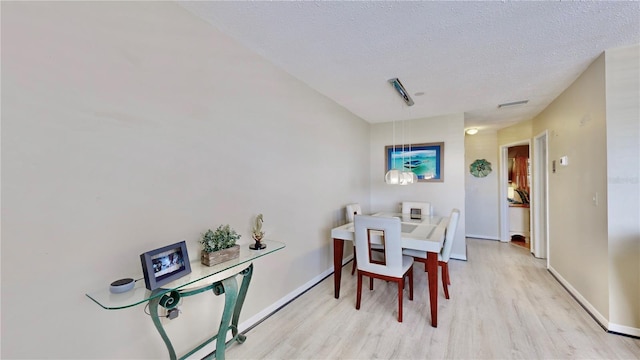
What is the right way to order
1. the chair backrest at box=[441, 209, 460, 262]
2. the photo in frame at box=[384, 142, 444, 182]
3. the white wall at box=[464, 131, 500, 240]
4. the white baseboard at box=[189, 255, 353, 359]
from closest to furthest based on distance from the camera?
the white baseboard at box=[189, 255, 353, 359]
the chair backrest at box=[441, 209, 460, 262]
the photo in frame at box=[384, 142, 444, 182]
the white wall at box=[464, 131, 500, 240]

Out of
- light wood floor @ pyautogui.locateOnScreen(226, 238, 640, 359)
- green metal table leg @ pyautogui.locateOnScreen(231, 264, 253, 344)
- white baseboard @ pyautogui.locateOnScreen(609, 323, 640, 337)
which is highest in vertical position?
green metal table leg @ pyautogui.locateOnScreen(231, 264, 253, 344)

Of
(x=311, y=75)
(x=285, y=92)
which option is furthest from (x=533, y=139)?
(x=285, y=92)

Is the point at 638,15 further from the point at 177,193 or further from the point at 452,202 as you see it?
the point at 177,193

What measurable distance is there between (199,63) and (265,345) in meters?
2.19

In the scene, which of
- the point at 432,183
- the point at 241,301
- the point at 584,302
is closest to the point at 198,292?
the point at 241,301

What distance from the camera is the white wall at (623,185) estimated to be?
6.58 ft

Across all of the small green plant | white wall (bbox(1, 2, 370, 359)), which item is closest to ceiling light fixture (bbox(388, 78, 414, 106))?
white wall (bbox(1, 2, 370, 359))

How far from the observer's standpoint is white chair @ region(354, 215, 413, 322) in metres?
2.26

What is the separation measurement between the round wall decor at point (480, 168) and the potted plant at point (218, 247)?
220 inches

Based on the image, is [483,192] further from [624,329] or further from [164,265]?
[164,265]

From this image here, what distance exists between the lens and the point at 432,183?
4266 mm

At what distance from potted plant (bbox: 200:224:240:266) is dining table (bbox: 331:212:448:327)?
1.32 metres

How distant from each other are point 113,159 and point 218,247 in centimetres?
→ 78

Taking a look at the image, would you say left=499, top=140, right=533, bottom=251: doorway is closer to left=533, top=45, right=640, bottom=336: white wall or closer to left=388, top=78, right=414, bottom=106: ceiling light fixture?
left=533, top=45, right=640, bottom=336: white wall
